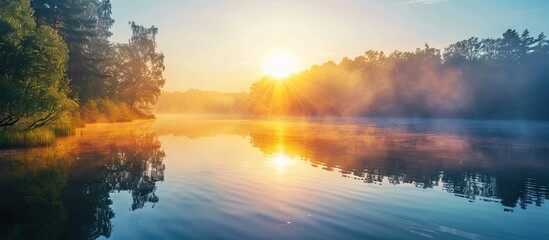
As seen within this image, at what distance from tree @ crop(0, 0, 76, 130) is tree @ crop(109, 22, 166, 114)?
237 feet

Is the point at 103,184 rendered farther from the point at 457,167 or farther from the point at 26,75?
the point at 457,167

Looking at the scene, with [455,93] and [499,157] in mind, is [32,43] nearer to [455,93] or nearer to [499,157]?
[499,157]

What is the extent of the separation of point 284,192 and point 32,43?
1140 inches

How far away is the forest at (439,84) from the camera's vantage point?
383 feet

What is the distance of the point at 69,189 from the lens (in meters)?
15.4

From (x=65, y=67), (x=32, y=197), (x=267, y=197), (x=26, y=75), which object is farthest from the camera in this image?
(x=65, y=67)

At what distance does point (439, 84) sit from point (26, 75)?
134 m

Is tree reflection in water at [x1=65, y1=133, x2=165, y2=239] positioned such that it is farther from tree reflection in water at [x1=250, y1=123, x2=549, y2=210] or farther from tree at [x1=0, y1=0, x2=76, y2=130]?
Result: tree reflection in water at [x1=250, y1=123, x2=549, y2=210]

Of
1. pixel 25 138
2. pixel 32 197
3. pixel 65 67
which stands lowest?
pixel 32 197

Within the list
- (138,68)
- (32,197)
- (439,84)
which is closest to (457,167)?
(32,197)

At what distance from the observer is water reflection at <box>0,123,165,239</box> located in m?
10.6

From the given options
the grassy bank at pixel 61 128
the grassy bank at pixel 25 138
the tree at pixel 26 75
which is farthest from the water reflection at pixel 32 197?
the grassy bank at pixel 61 128

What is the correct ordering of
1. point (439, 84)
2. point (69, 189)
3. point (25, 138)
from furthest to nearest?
point (439, 84) < point (25, 138) < point (69, 189)

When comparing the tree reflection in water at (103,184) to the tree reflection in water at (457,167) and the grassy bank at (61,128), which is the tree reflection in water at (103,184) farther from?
the tree reflection in water at (457,167)
